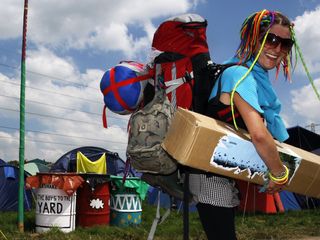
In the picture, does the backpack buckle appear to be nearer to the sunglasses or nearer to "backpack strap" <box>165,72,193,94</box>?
"backpack strap" <box>165,72,193,94</box>

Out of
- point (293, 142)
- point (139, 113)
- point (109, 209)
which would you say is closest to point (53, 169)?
point (109, 209)

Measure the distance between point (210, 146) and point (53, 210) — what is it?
6.08 meters

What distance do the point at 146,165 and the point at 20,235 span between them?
584 cm

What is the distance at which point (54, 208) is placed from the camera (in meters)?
7.30

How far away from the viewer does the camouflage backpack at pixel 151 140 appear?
196 centimetres

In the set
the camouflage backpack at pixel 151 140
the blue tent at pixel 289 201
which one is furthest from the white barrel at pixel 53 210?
the blue tent at pixel 289 201


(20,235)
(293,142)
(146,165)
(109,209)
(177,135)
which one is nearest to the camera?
(177,135)

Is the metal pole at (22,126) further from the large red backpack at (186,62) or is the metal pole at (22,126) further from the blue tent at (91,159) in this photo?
the large red backpack at (186,62)

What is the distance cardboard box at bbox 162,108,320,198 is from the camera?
1.80 m

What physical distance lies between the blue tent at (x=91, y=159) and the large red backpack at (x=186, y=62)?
9.76 meters

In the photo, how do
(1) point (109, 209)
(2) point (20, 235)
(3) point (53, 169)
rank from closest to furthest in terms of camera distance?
(2) point (20, 235), (1) point (109, 209), (3) point (53, 169)

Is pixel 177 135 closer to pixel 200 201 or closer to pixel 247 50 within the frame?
pixel 200 201

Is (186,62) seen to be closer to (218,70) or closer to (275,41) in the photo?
(218,70)

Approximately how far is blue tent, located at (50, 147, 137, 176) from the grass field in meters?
2.33
